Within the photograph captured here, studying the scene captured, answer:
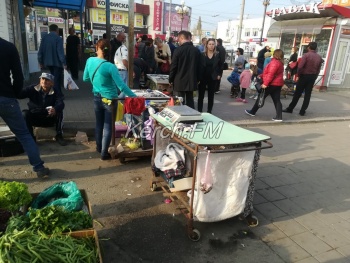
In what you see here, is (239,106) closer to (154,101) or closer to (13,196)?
(154,101)

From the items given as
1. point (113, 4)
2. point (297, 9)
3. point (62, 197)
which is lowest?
point (62, 197)

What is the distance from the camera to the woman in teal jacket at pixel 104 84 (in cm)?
427

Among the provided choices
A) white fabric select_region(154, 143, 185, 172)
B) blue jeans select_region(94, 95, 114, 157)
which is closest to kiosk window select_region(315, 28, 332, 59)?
blue jeans select_region(94, 95, 114, 157)

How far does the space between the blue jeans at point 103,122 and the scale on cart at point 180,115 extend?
4.42ft

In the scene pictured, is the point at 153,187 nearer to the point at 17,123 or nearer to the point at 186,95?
the point at 17,123

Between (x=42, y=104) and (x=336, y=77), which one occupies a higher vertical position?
(x=336, y=77)

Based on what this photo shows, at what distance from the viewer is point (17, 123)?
12.4 feet

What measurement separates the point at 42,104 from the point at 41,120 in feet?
0.97

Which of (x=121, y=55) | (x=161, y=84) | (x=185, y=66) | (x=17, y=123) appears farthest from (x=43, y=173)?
(x=121, y=55)

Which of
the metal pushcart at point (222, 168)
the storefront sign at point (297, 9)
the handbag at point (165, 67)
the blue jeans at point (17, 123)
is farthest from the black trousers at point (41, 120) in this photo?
the storefront sign at point (297, 9)

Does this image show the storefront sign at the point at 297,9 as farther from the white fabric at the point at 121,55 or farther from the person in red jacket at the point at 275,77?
the white fabric at the point at 121,55

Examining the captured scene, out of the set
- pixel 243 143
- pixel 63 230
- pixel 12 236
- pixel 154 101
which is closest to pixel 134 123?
pixel 154 101

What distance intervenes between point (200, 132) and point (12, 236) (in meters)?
1.91

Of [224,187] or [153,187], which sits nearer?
[224,187]
